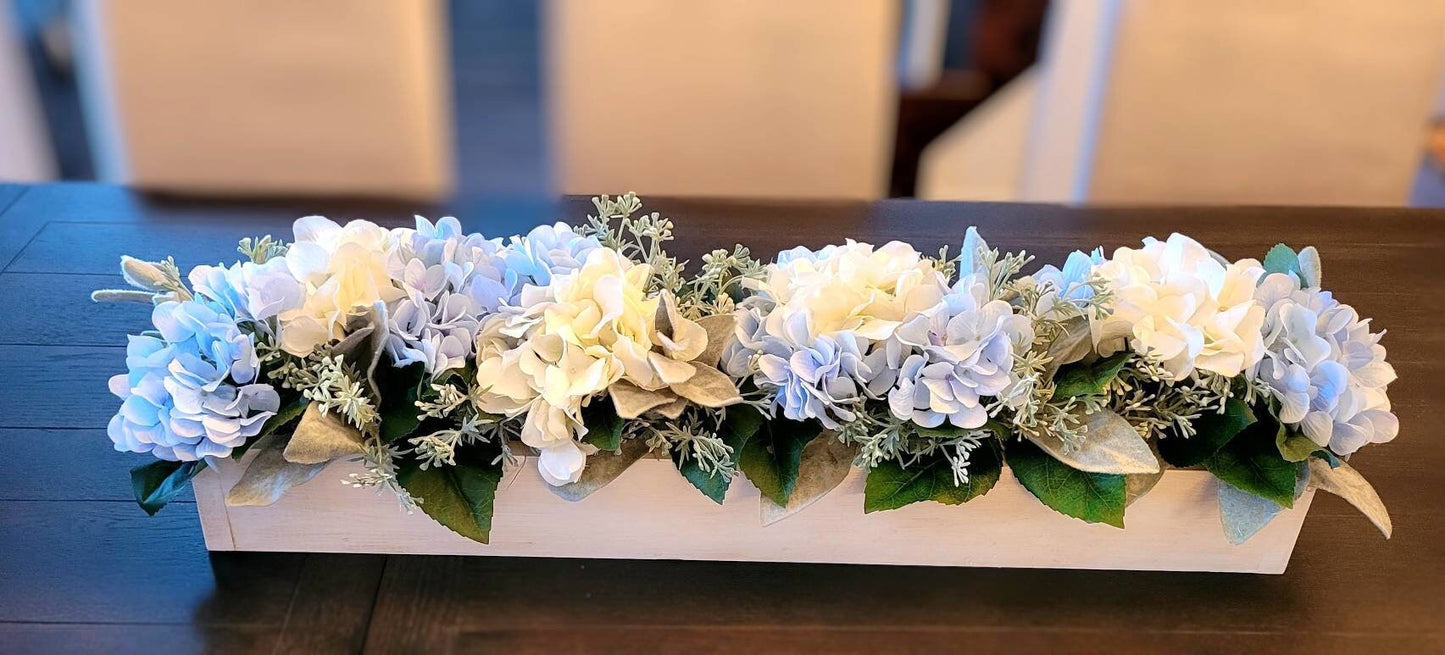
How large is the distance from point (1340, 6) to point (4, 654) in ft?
5.19

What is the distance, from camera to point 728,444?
619 millimetres

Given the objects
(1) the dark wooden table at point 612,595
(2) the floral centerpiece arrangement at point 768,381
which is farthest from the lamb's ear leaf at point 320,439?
(1) the dark wooden table at point 612,595

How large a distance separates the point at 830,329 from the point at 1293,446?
267 millimetres

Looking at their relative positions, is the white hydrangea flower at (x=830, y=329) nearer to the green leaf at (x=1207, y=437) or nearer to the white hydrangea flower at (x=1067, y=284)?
the white hydrangea flower at (x=1067, y=284)

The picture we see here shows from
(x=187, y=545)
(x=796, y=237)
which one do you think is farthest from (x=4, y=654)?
(x=796, y=237)

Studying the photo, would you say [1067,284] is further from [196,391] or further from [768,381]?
[196,391]

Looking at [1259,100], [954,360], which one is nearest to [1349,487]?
[954,360]

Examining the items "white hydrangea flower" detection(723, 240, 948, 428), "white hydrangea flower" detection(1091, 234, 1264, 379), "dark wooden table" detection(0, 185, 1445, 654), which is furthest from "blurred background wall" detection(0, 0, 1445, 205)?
"white hydrangea flower" detection(1091, 234, 1264, 379)

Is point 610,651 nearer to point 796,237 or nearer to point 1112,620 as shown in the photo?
point 1112,620

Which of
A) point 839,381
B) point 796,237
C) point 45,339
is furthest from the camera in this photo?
point 796,237

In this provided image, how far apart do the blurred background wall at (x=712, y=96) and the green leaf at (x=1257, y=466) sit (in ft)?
3.06

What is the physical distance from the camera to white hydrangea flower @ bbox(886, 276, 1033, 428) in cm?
58

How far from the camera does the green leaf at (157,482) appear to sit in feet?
2.04

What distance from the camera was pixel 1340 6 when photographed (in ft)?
4.72
